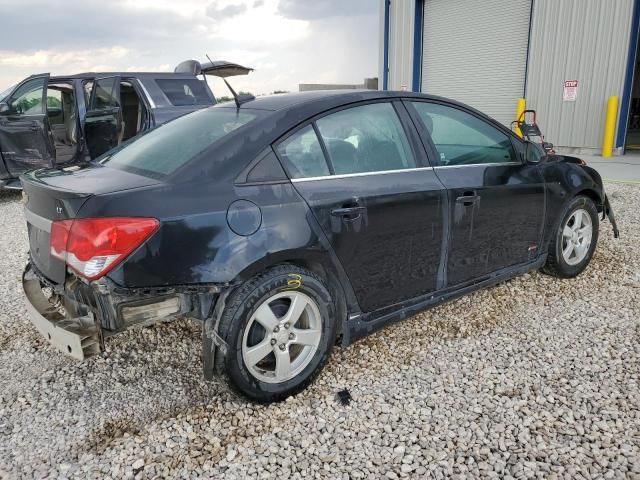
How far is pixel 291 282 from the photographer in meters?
2.48

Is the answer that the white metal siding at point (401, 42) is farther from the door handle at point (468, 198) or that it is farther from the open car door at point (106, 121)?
the door handle at point (468, 198)

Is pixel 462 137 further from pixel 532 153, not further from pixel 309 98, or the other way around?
pixel 309 98

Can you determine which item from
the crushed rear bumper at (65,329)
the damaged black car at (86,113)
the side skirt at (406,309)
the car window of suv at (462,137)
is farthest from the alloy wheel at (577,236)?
the damaged black car at (86,113)

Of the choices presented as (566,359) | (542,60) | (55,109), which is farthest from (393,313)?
(542,60)

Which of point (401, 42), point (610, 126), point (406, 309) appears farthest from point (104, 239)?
point (401, 42)

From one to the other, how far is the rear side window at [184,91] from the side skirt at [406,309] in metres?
5.51

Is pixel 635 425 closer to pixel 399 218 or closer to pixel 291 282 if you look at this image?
pixel 399 218

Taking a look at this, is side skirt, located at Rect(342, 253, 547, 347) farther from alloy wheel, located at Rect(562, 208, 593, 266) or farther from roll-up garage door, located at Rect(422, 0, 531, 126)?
roll-up garage door, located at Rect(422, 0, 531, 126)

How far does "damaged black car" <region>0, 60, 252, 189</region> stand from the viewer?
7.17m

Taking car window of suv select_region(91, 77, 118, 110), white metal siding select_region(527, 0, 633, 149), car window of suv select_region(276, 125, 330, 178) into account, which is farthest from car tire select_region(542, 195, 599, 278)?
white metal siding select_region(527, 0, 633, 149)

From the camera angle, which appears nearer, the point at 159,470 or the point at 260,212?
the point at 159,470

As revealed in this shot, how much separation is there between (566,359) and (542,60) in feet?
39.1

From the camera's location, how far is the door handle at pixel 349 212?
2629mm

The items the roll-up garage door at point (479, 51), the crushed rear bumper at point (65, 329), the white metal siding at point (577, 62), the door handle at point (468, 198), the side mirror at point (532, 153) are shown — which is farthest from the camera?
the roll-up garage door at point (479, 51)
